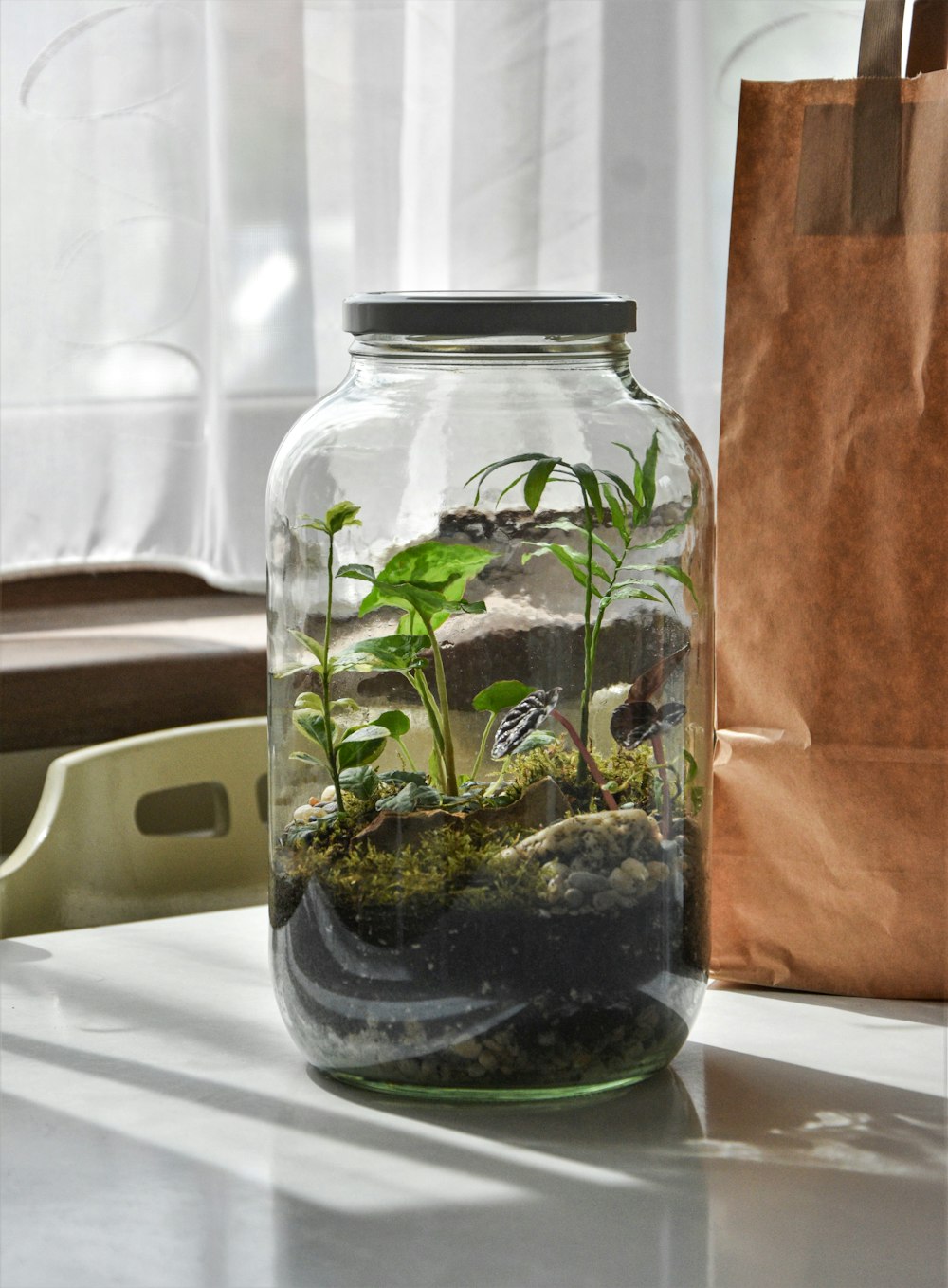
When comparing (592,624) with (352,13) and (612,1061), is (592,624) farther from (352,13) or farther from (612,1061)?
(352,13)

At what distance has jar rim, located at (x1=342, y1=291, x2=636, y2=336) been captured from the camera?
0.62m

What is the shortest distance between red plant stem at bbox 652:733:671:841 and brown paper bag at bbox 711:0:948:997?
14 centimetres

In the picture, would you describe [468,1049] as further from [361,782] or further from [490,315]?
[490,315]

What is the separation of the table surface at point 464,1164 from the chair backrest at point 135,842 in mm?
241

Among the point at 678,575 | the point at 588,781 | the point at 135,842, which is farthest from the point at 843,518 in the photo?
the point at 135,842

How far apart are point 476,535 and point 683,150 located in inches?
29.1

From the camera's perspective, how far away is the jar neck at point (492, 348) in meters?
0.65

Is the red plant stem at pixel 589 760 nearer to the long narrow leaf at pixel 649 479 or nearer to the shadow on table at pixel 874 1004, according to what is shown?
the long narrow leaf at pixel 649 479

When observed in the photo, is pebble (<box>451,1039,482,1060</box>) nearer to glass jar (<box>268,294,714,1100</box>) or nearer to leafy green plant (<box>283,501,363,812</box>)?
glass jar (<box>268,294,714,1100</box>)

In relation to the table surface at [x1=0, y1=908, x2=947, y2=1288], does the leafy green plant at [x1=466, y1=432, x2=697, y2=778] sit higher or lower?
higher

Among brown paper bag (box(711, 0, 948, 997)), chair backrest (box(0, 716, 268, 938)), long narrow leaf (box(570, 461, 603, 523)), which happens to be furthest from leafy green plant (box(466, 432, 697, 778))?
chair backrest (box(0, 716, 268, 938))

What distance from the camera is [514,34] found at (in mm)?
1239

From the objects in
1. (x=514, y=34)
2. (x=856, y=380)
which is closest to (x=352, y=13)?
(x=514, y=34)

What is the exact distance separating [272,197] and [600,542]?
0.71 meters
